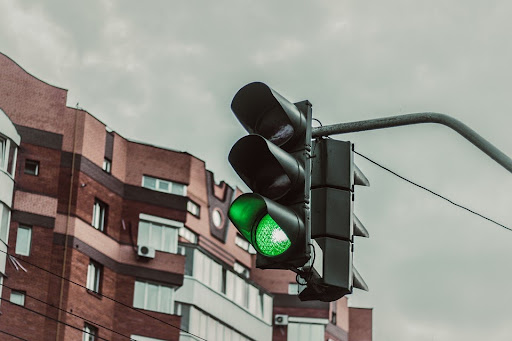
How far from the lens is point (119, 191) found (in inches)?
1833

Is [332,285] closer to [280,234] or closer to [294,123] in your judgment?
[280,234]

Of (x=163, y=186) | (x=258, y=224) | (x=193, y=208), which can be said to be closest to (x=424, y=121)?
(x=258, y=224)

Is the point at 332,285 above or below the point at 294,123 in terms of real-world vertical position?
below

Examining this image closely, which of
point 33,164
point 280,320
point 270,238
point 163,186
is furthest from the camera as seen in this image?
point 280,320

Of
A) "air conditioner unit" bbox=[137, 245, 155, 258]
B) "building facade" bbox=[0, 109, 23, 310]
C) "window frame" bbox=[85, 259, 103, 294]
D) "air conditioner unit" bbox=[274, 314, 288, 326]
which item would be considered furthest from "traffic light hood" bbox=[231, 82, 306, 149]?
"air conditioner unit" bbox=[274, 314, 288, 326]

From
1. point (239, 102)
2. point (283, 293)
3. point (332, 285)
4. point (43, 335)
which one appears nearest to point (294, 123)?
point (239, 102)

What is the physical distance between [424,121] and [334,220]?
1.18 metres

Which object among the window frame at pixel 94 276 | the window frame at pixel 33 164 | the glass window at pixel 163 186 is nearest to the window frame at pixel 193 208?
the glass window at pixel 163 186

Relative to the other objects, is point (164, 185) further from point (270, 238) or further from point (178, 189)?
point (270, 238)

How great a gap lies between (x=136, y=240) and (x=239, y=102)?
3903 cm

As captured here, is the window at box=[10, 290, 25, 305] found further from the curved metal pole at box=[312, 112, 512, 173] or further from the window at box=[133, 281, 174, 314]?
the curved metal pole at box=[312, 112, 512, 173]

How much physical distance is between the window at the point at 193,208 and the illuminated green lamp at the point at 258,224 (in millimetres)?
41386

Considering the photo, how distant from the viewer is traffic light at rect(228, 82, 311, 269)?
736cm

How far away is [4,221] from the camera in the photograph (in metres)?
42.3
